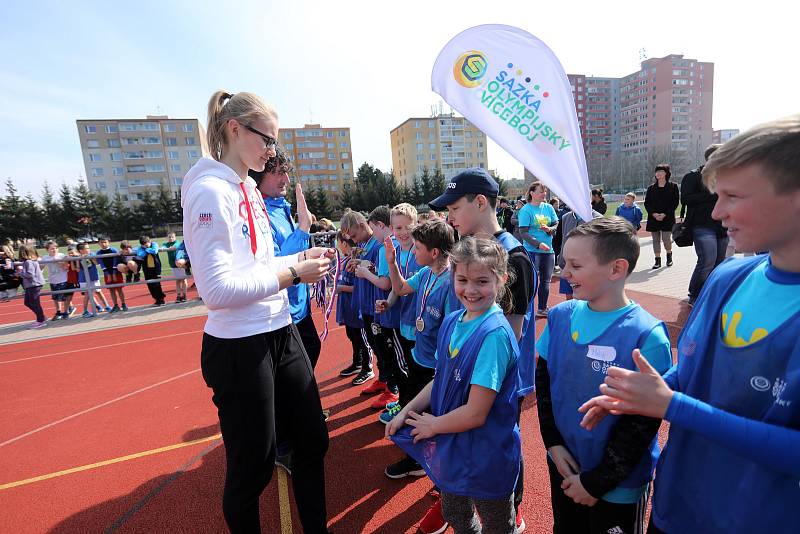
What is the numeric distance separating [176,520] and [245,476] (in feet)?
4.78

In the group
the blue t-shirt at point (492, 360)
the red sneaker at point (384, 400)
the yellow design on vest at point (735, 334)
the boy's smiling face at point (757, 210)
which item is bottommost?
the red sneaker at point (384, 400)

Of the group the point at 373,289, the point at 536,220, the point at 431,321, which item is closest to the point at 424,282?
the point at 431,321

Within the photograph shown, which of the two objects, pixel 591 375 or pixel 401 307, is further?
pixel 401 307

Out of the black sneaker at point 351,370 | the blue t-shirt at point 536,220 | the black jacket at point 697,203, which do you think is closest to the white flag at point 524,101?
the black sneaker at point 351,370

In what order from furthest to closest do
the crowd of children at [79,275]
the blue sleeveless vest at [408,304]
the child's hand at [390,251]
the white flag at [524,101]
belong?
the crowd of children at [79,275] → the blue sleeveless vest at [408,304] → the child's hand at [390,251] → the white flag at [524,101]

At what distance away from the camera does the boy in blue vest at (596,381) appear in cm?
148

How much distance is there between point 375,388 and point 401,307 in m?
1.38

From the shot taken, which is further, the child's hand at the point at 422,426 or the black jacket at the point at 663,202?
the black jacket at the point at 663,202

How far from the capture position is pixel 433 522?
2430 mm

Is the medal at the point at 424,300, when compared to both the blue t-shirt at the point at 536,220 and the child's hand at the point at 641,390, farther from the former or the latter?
the blue t-shirt at the point at 536,220

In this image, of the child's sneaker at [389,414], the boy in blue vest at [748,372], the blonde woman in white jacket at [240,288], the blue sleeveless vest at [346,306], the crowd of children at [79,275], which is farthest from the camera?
the crowd of children at [79,275]

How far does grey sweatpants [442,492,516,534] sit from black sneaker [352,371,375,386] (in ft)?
9.50

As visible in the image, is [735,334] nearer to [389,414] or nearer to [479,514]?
[479,514]

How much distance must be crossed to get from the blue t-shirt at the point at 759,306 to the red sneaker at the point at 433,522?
200 centimetres
